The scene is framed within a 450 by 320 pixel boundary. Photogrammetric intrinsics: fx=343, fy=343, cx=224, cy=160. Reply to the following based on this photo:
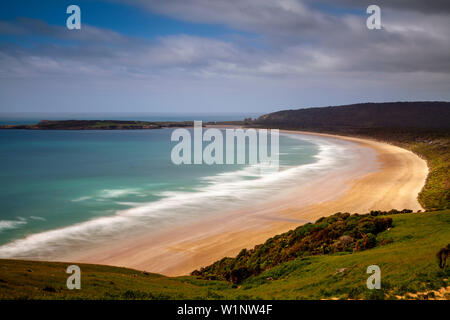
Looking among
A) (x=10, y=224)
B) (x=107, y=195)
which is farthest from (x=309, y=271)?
(x=107, y=195)

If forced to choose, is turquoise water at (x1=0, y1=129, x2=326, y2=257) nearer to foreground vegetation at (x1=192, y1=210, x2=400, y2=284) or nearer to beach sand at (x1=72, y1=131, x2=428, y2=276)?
beach sand at (x1=72, y1=131, x2=428, y2=276)

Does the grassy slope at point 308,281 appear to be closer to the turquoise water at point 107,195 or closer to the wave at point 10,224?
the turquoise water at point 107,195

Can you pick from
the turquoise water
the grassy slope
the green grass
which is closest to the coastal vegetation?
the grassy slope

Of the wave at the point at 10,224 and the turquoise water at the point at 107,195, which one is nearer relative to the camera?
the turquoise water at the point at 107,195

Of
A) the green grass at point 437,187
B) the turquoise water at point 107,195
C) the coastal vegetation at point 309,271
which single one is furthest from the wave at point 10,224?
the green grass at point 437,187

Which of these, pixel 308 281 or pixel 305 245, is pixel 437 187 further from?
pixel 308 281
